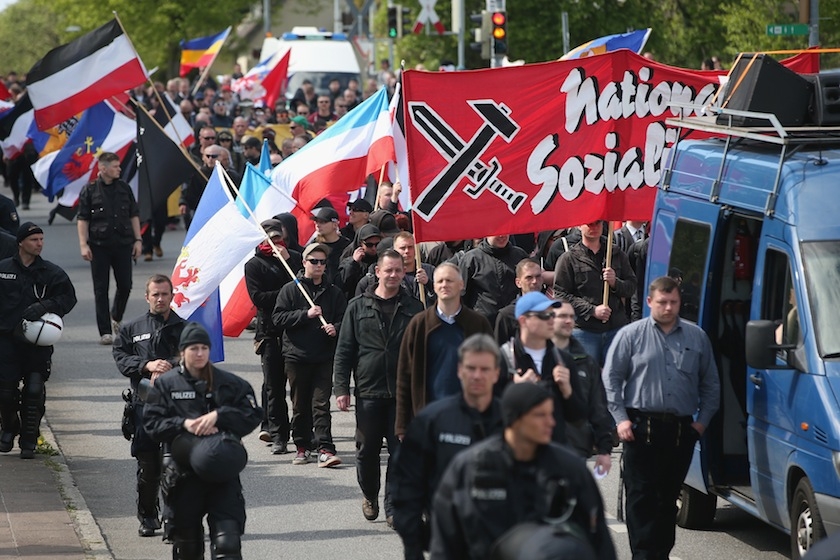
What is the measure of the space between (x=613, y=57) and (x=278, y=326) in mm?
3288

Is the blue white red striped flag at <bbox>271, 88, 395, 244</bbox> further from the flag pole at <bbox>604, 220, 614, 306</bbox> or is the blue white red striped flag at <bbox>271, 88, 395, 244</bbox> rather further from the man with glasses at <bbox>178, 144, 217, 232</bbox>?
the man with glasses at <bbox>178, 144, 217, 232</bbox>

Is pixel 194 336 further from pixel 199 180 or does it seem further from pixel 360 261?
pixel 199 180

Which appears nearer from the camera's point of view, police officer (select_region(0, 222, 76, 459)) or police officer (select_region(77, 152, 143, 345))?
police officer (select_region(0, 222, 76, 459))

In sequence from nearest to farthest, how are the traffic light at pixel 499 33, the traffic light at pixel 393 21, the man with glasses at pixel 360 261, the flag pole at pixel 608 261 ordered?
the flag pole at pixel 608 261 → the man with glasses at pixel 360 261 → the traffic light at pixel 499 33 → the traffic light at pixel 393 21

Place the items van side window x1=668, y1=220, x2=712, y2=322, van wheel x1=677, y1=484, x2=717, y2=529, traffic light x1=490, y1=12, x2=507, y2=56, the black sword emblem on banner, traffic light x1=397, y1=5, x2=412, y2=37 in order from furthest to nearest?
1. traffic light x1=397, y1=5, x2=412, y2=37
2. traffic light x1=490, y1=12, x2=507, y2=56
3. the black sword emblem on banner
4. van wheel x1=677, y1=484, x2=717, y2=529
5. van side window x1=668, y1=220, x2=712, y2=322

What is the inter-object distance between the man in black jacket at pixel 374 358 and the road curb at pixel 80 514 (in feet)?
5.79

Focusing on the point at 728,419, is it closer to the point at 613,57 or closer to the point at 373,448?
the point at 373,448

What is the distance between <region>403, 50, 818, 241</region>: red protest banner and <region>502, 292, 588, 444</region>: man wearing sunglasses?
3.28 m

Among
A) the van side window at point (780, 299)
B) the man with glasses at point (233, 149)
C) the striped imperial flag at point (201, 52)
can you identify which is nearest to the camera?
the van side window at point (780, 299)

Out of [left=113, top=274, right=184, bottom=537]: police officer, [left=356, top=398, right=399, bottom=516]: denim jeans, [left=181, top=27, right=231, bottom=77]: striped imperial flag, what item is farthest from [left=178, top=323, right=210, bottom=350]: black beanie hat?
[left=181, top=27, right=231, bottom=77]: striped imperial flag

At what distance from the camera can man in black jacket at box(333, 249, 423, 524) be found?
10.7 metres

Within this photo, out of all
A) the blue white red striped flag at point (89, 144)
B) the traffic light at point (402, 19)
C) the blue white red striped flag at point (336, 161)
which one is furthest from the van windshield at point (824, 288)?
the traffic light at point (402, 19)

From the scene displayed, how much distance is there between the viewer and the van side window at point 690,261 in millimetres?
10109

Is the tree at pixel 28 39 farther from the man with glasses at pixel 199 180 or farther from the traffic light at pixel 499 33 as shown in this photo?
the man with glasses at pixel 199 180
